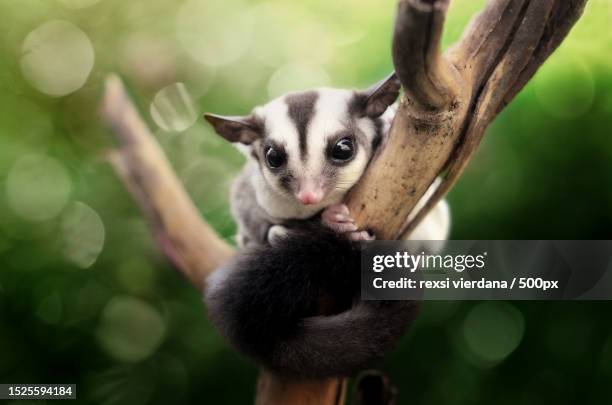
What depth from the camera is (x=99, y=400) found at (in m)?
1.65

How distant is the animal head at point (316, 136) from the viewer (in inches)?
52.6

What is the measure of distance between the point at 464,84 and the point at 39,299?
1.26m

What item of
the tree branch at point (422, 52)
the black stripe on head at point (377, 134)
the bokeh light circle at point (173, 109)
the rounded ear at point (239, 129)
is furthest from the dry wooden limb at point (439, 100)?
the bokeh light circle at point (173, 109)

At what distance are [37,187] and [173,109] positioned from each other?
43cm

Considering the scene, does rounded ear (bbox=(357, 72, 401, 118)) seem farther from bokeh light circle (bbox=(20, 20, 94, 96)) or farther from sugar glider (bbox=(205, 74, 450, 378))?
bokeh light circle (bbox=(20, 20, 94, 96))

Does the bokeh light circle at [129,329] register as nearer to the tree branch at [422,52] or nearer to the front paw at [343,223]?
the front paw at [343,223]

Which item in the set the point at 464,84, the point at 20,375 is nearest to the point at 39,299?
the point at 20,375

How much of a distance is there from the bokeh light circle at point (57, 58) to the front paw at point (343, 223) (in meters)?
0.83

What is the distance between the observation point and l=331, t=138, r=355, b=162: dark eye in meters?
1.35

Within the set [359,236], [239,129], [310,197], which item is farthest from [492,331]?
[239,129]

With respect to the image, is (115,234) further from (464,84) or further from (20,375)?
(464,84)

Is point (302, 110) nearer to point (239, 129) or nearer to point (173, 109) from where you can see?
point (239, 129)

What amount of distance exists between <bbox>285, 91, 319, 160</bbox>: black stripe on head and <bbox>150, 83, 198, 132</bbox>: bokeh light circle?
0.39 metres

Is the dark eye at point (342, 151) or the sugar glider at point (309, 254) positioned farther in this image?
the dark eye at point (342, 151)
